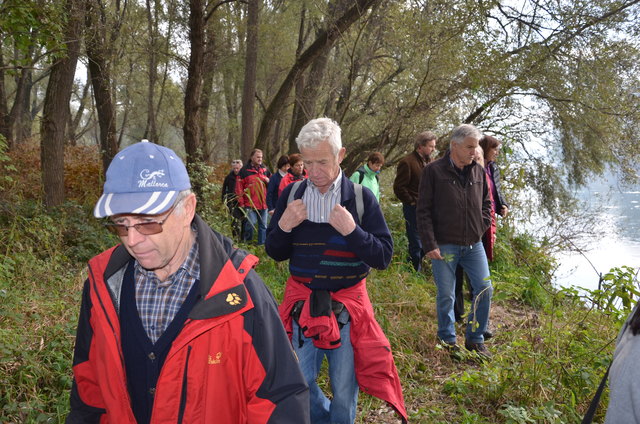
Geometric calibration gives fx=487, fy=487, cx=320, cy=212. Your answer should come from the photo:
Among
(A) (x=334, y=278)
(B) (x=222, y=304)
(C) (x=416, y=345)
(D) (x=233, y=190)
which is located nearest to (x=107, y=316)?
(B) (x=222, y=304)

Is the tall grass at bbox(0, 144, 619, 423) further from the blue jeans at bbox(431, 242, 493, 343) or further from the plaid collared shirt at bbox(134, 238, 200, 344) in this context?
the plaid collared shirt at bbox(134, 238, 200, 344)

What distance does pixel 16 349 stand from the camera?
12.6ft

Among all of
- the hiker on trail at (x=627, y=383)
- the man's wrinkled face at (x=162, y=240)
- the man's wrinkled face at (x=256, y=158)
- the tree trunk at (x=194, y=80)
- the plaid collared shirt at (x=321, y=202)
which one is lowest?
the hiker on trail at (x=627, y=383)

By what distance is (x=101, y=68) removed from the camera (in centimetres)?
1098

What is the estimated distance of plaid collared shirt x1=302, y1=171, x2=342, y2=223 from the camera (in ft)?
9.28

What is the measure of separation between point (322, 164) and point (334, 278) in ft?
2.18

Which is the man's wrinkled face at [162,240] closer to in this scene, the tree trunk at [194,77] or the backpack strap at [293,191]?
the backpack strap at [293,191]

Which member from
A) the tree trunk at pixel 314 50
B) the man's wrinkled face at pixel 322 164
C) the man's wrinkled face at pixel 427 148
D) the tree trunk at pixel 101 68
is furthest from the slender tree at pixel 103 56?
the man's wrinkled face at pixel 322 164

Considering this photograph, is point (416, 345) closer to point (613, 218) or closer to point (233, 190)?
point (233, 190)

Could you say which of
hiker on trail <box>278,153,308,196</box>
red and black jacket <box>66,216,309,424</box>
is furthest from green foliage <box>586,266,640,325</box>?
hiker on trail <box>278,153,308,196</box>

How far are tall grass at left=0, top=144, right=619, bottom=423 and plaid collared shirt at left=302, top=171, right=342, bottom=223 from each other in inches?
64.7

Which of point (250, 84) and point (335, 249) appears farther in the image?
point (250, 84)

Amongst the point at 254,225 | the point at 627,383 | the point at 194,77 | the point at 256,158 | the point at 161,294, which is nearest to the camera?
the point at 627,383

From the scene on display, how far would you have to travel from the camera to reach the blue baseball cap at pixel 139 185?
1.59 m
